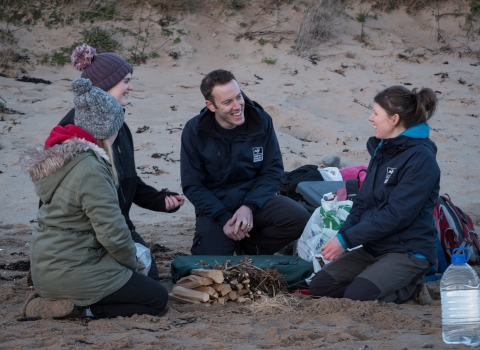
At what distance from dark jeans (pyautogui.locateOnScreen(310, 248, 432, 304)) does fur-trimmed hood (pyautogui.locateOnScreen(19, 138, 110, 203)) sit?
5.76 feet

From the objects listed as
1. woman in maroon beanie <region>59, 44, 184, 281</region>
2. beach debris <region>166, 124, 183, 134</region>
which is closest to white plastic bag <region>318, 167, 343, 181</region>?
woman in maroon beanie <region>59, 44, 184, 281</region>

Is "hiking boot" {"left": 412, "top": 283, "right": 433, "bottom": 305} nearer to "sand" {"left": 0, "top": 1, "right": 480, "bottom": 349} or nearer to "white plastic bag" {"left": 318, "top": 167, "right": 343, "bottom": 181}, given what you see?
"sand" {"left": 0, "top": 1, "right": 480, "bottom": 349}

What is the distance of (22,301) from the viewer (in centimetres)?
453

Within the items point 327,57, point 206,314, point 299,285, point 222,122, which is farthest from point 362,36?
point 206,314

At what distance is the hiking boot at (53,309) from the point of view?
399 centimetres

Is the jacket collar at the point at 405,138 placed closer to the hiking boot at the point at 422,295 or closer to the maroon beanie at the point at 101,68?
the hiking boot at the point at 422,295

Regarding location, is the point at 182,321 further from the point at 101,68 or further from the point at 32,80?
the point at 32,80

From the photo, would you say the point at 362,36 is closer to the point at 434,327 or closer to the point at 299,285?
the point at 299,285

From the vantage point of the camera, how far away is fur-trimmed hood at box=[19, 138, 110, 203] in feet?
12.6

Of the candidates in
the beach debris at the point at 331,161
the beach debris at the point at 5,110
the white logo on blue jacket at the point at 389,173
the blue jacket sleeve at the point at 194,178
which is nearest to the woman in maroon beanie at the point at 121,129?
the blue jacket sleeve at the point at 194,178

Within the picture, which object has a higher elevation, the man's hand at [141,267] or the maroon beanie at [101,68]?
the maroon beanie at [101,68]

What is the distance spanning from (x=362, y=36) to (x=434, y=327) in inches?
344

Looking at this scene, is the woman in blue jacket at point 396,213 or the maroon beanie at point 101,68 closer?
the woman in blue jacket at point 396,213

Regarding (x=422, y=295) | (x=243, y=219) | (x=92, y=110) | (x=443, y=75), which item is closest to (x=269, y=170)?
(x=243, y=219)
